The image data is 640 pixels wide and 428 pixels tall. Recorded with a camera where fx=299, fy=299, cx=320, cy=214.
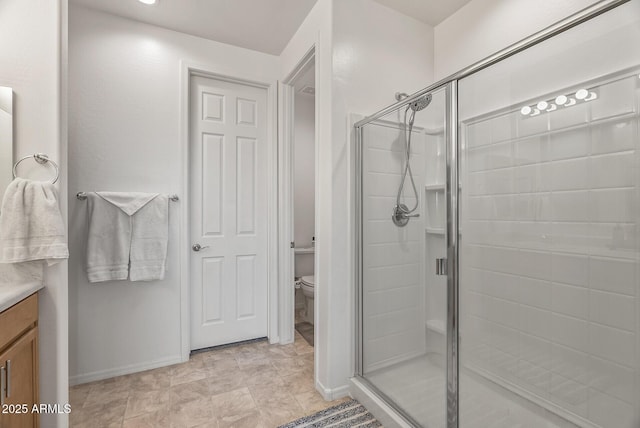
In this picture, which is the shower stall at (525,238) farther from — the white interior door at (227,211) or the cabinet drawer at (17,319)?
the cabinet drawer at (17,319)

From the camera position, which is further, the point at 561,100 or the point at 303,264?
the point at 303,264

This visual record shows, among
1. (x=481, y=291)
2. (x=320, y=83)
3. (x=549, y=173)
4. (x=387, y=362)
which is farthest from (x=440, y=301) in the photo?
(x=320, y=83)

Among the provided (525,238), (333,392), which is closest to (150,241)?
(333,392)

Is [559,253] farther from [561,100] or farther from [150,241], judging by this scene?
[150,241]

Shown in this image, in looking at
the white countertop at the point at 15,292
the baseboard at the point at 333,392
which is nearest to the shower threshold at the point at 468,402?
the baseboard at the point at 333,392

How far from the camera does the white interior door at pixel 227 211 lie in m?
2.38

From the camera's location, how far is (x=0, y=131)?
4.18 feet

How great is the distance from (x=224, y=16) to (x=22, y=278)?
1.91m

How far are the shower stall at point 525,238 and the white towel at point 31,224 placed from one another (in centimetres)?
167

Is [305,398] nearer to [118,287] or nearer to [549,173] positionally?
[118,287]

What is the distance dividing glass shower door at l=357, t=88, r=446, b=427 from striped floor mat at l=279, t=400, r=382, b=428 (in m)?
0.15

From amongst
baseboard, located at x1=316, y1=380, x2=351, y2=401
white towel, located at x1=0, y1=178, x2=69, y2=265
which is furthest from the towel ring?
baseboard, located at x1=316, y1=380, x2=351, y2=401

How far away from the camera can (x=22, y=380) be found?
Result: 1142 mm

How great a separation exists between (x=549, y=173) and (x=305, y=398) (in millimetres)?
1745
